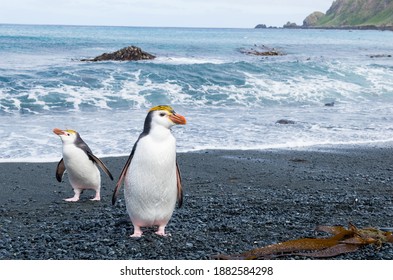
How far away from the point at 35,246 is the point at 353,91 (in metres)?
15.3

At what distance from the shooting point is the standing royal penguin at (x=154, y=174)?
4180 millimetres

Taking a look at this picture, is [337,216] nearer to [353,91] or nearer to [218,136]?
[218,136]

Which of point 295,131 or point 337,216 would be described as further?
point 295,131

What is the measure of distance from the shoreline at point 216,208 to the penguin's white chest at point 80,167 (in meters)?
0.21

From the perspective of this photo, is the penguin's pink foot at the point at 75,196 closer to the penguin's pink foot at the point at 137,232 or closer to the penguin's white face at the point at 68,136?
the penguin's white face at the point at 68,136

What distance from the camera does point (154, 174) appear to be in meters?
4.36

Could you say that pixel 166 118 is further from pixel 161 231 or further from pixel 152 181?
pixel 161 231

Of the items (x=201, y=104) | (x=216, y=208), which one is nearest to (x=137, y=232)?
(x=216, y=208)

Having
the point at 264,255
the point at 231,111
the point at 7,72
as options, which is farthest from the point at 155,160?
the point at 7,72

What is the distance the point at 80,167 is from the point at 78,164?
0.04 metres

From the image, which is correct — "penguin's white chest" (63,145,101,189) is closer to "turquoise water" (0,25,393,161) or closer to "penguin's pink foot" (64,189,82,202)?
"penguin's pink foot" (64,189,82,202)

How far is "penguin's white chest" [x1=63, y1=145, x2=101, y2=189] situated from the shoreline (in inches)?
8.4

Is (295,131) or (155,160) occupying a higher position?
(155,160)

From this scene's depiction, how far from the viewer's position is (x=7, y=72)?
19047 mm
